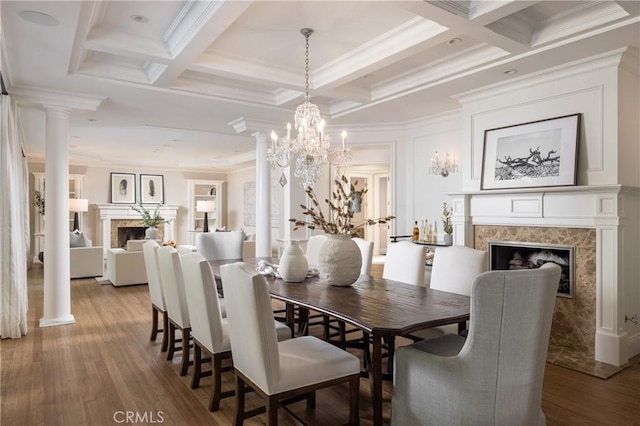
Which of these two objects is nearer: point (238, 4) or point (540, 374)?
point (540, 374)

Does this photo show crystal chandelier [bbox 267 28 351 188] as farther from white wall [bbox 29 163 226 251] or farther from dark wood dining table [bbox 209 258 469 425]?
white wall [bbox 29 163 226 251]

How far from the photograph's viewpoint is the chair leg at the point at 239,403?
2.24 metres

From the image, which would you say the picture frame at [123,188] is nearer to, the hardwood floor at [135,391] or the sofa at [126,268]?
the sofa at [126,268]

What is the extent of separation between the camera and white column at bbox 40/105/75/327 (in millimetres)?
4355

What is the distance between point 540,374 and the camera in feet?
6.31

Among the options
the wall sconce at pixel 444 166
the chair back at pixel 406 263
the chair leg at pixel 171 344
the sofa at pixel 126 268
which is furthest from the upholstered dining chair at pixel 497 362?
the sofa at pixel 126 268

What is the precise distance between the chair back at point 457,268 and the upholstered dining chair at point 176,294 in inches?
73.4

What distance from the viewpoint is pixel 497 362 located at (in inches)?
72.4

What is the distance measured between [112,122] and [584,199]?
552 cm

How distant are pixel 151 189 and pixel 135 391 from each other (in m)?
8.76

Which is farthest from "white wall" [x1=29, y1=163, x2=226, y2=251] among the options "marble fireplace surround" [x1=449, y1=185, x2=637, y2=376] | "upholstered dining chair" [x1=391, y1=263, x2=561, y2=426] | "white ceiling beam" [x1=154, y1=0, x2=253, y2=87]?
"upholstered dining chair" [x1=391, y1=263, x2=561, y2=426]

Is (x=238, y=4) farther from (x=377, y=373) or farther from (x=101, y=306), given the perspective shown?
(x=101, y=306)

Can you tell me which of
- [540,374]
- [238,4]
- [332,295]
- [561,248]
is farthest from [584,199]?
[238,4]

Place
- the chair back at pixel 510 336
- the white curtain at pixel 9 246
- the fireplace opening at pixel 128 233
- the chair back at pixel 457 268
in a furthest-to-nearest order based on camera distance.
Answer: the fireplace opening at pixel 128 233 < the white curtain at pixel 9 246 < the chair back at pixel 457 268 < the chair back at pixel 510 336
